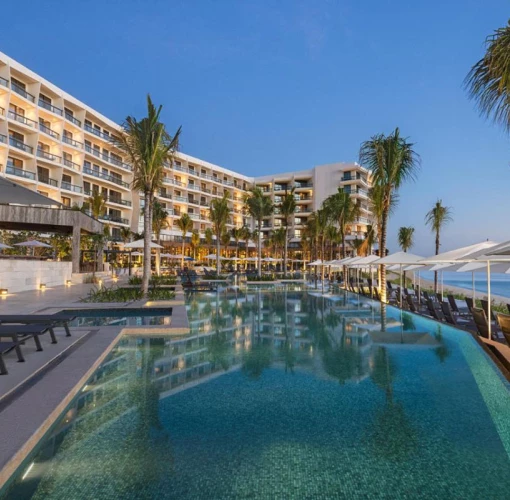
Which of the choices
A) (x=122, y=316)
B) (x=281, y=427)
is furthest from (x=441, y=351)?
(x=122, y=316)

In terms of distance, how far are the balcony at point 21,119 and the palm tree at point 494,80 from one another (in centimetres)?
3910

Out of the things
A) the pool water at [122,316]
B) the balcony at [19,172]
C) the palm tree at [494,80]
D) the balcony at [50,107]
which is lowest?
the pool water at [122,316]

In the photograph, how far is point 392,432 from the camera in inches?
167

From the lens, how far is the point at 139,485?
3.21 metres

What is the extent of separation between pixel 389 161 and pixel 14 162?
35.1 m

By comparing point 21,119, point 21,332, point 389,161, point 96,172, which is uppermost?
point 21,119

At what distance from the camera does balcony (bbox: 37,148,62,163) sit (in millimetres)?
37894

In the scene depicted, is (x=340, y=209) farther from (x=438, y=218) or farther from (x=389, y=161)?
(x=389, y=161)

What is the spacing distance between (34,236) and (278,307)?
26.9 meters

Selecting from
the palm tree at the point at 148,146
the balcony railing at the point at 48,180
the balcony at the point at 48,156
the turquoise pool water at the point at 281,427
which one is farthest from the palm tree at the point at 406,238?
the balcony at the point at 48,156

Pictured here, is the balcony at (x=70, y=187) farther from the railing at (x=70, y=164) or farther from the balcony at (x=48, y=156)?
the balcony at (x=48, y=156)

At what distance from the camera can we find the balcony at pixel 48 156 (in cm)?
3789

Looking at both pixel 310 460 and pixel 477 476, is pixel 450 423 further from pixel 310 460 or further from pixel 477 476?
pixel 310 460

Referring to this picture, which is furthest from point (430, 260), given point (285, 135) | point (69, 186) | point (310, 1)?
point (285, 135)
